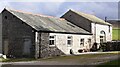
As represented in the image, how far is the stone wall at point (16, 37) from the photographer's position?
30.5 m

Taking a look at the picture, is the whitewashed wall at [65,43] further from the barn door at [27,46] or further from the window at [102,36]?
the window at [102,36]

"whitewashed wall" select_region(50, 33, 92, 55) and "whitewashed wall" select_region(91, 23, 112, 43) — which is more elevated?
"whitewashed wall" select_region(91, 23, 112, 43)

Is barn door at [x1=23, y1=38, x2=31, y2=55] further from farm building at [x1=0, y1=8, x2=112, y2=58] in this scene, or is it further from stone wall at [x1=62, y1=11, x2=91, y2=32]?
stone wall at [x1=62, y1=11, x2=91, y2=32]

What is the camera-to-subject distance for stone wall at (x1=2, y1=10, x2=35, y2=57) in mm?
30508

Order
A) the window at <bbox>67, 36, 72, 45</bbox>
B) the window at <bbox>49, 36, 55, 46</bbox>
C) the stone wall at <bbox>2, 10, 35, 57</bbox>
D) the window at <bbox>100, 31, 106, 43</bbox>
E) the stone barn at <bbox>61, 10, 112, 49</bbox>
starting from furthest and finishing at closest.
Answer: the window at <bbox>100, 31, 106, 43</bbox> → the stone barn at <bbox>61, 10, 112, 49</bbox> → the window at <bbox>67, 36, 72, 45</bbox> → the window at <bbox>49, 36, 55, 46</bbox> → the stone wall at <bbox>2, 10, 35, 57</bbox>

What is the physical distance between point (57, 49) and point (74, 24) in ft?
41.1

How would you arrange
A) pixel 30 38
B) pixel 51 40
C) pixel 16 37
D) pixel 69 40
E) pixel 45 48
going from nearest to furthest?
pixel 30 38, pixel 45 48, pixel 16 37, pixel 51 40, pixel 69 40

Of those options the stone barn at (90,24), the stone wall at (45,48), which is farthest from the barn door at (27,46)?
the stone barn at (90,24)

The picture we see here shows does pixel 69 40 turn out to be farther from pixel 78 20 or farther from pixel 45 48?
pixel 78 20

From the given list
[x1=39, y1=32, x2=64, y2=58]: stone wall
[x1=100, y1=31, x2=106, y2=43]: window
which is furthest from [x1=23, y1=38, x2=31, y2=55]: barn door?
[x1=100, y1=31, x2=106, y2=43]: window

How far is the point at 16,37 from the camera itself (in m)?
31.6

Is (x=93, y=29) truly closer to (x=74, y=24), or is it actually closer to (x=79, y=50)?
(x=74, y=24)

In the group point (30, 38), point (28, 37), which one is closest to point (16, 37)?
point (28, 37)

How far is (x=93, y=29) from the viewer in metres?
44.5
